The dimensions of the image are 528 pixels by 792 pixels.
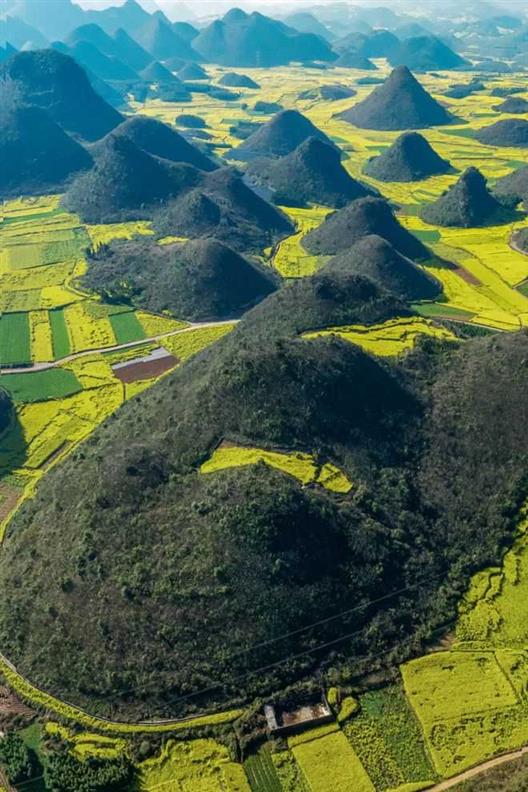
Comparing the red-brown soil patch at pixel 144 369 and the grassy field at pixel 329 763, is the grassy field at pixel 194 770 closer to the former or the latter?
the grassy field at pixel 329 763

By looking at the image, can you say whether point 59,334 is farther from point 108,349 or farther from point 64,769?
point 64,769

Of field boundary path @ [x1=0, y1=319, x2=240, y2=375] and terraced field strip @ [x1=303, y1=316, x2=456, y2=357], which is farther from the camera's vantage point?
field boundary path @ [x1=0, y1=319, x2=240, y2=375]

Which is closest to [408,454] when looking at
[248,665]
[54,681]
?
[248,665]

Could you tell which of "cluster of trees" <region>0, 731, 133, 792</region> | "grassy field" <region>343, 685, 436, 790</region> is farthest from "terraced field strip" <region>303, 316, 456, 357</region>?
"cluster of trees" <region>0, 731, 133, 792</region>

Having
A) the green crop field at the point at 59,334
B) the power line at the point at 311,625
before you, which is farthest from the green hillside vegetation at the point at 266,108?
the power line at the point at 311,625

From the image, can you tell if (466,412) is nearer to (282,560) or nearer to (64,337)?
(282,560)

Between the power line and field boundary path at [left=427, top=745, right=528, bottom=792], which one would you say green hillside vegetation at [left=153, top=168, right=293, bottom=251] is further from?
field boundary path at [left=427, top=745, right=528, bottom=792]
